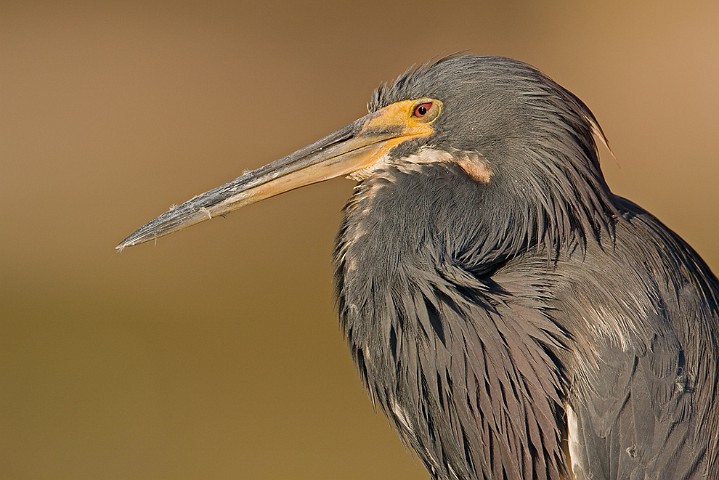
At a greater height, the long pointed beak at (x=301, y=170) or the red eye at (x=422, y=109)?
the red eye at (x=422, y=109)

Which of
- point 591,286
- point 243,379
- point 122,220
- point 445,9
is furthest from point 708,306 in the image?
point 445,9

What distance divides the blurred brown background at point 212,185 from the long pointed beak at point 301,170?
362 cm

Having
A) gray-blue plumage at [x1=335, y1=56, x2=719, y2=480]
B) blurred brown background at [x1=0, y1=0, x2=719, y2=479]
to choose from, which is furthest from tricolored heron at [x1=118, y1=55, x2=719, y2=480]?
blurred brown background at [x1=0, y1=0, x2=719, y2=479]

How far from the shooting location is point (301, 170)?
2898 millimetres

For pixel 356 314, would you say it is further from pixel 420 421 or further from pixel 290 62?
pixel 290 62

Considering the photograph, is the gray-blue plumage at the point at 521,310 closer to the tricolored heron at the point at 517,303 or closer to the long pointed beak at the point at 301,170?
the tricolored heron at the point at 517,303

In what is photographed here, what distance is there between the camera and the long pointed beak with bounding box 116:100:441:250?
9.29ft

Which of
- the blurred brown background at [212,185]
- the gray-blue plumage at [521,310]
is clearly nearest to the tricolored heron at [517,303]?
the gray-blue plumage at [521,310]

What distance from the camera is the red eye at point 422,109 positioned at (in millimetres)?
2766

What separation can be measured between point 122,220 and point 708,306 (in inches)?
278

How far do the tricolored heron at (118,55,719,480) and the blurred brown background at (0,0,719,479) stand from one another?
3.80 metres

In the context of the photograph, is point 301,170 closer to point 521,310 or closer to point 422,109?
point 422,109

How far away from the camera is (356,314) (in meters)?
2.63

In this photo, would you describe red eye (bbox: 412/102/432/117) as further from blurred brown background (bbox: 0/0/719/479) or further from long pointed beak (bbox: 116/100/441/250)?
blurred brown background (bbox: 0/0/719/479)
